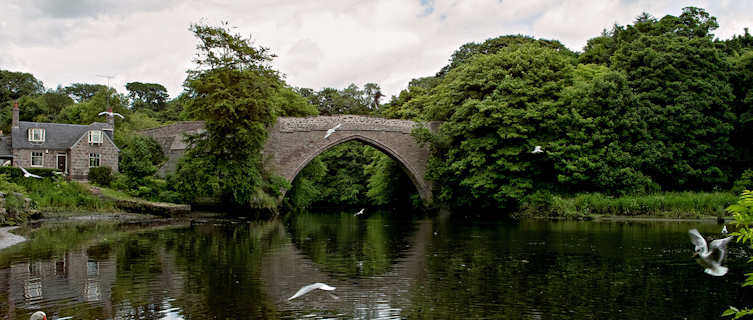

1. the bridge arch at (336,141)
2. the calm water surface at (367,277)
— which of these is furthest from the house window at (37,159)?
the calm water surface at (367,277)

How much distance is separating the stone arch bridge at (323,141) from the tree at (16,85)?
3650 centimetres

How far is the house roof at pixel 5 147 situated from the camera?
3466cm

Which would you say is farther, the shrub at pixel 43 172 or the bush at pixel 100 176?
the bush at pixel 100 176

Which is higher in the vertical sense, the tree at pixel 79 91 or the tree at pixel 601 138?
the tree at pixel 79 91

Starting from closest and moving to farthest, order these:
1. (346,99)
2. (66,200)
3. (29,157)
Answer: (66,200), (29,157), (346,99)

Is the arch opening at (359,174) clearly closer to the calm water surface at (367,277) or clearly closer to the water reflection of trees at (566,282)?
the calm water surface at (367,277)

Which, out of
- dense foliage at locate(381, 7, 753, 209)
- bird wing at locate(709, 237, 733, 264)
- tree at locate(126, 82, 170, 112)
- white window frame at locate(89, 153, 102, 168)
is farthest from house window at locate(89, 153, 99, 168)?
tree at locate(126, 82, 170, 112)

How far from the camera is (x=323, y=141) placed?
117 feet

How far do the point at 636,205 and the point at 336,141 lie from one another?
1718 centimetres

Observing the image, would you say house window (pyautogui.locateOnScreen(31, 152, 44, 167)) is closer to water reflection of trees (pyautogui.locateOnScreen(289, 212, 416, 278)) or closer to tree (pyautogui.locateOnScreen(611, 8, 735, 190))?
water reflection of trees (pyautogui.locateOnScreen(289, 212, 416, 278))

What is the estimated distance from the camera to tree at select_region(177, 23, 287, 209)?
100 feet

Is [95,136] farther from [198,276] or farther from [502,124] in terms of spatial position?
[198,276]

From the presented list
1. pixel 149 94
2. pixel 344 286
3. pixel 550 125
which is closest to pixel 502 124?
pixel 550 125

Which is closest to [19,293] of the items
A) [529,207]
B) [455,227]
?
[455,227]
